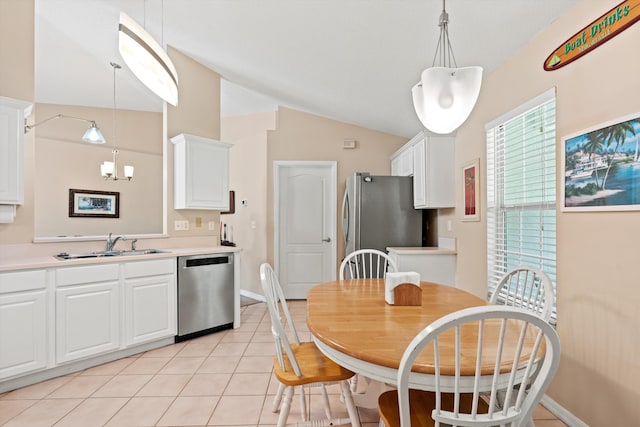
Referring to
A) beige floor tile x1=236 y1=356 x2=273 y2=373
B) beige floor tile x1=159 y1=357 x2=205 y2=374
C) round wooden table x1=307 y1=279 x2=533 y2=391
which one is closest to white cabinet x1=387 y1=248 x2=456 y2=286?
round wooden table x1=307 y1=279 x2=533 y2=391

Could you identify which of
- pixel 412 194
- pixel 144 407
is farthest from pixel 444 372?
pixel 412 194

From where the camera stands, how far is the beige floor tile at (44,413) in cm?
190

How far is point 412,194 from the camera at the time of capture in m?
3.86

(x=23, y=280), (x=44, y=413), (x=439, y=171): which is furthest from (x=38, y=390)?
(x=439, y=171)

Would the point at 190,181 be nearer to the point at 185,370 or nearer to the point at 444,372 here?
the point at 185,370

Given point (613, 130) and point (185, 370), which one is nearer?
point (613, 130)

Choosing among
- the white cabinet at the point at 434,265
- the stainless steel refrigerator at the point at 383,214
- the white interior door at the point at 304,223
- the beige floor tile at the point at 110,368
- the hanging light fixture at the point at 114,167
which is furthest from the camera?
the white interior door at the point at 304,223

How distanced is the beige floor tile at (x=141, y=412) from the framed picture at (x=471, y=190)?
9.16ft

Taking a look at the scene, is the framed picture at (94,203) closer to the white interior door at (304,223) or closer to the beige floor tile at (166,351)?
the white interior door at (304,223)

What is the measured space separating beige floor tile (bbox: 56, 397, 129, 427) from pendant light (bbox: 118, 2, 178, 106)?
1.90 m

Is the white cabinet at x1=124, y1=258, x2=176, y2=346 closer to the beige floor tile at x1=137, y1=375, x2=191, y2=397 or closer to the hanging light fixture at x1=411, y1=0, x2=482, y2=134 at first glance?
the beige floor tile at x1=137, y1=375, x2=191, y2=397

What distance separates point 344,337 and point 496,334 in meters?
0.59

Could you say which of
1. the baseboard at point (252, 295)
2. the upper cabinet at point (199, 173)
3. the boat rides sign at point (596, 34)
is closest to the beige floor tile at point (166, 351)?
the upper cabinet at point (199, 173)

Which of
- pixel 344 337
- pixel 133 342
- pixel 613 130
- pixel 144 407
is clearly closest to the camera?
pixel 344 337
